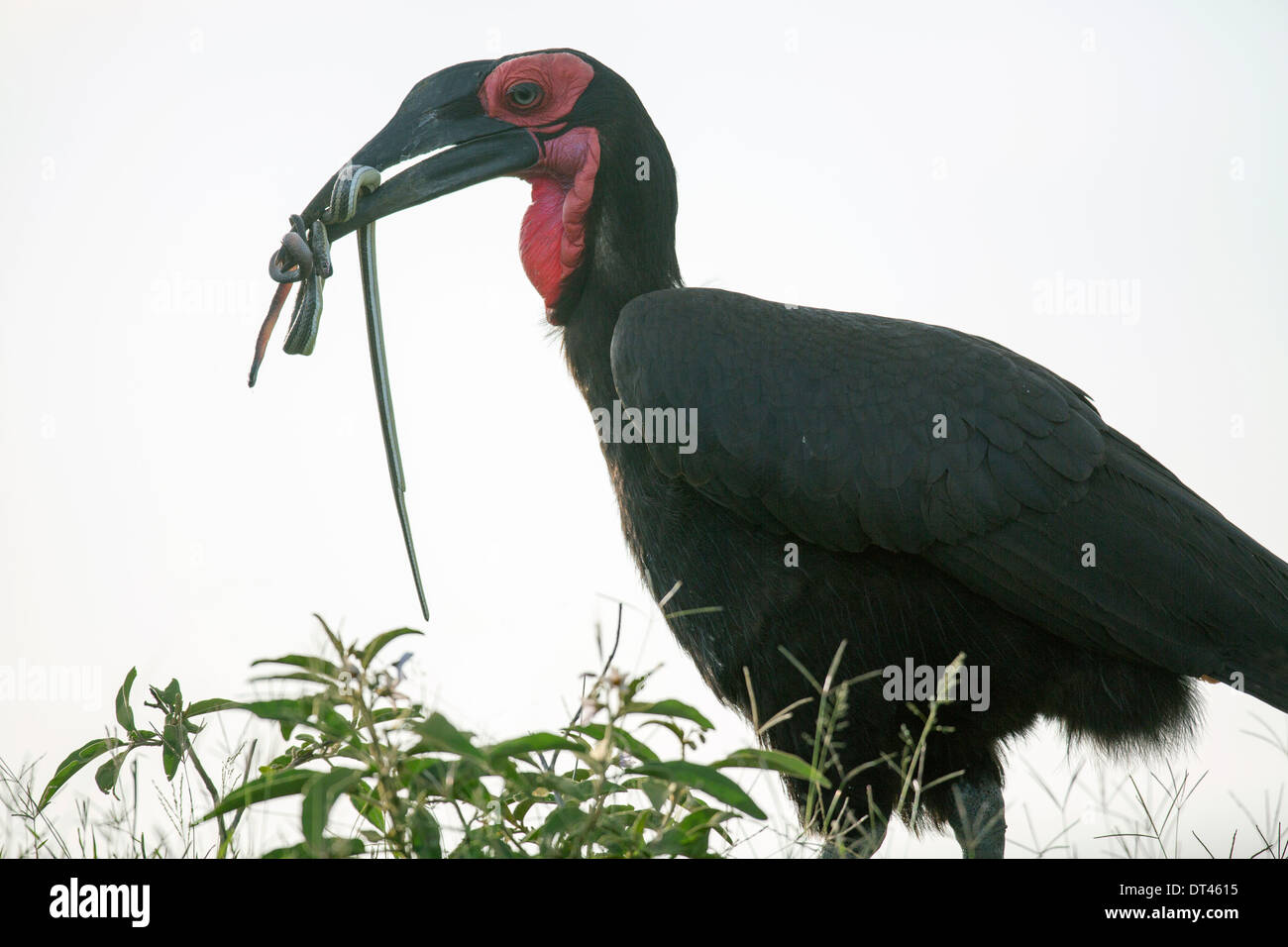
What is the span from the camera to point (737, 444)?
3.33 m

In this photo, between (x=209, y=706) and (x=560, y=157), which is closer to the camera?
(x=209, y=706)

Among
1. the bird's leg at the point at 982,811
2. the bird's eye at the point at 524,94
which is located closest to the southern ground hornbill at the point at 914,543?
the bird's leg at the point at 982,811

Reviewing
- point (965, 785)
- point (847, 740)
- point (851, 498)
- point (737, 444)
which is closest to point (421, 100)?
point (737, 444)

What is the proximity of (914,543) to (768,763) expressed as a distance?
151cm

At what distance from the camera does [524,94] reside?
155 inches

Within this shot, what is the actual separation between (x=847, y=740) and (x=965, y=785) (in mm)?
443

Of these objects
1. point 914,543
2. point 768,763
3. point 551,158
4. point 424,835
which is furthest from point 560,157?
point 424,835

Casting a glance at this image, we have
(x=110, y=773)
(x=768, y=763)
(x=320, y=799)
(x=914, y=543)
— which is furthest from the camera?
(x=914, y=543)

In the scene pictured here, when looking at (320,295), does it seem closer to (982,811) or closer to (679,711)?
(679,711)

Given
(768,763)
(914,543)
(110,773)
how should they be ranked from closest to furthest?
(768,763) < (110,773) < (914,543)

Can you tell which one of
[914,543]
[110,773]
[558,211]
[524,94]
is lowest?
[110,773]

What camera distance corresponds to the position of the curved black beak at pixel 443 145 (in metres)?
3.72

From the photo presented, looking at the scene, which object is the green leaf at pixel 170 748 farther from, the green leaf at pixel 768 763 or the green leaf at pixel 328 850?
the green leaf at pixel 768 763
